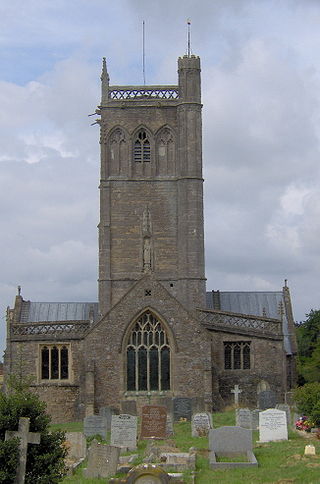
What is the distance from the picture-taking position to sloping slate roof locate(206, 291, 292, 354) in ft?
170

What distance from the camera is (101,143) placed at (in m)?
49.2

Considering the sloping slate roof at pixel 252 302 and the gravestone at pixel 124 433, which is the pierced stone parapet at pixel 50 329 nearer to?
the sloping slate roof at pixel 252 302

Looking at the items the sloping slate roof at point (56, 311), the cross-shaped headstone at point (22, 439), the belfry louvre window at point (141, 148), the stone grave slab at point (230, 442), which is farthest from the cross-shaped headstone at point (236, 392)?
the cross-shaped headstone at point (22, 439)

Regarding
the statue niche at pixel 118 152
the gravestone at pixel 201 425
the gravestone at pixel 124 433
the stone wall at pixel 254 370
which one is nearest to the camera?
the gravestone at pixel 124 433

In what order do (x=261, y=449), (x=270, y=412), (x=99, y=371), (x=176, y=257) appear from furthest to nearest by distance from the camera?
(x=176, y=257) → (x=99, y=371) → (x=270, y=412) → (x=261, y=449)

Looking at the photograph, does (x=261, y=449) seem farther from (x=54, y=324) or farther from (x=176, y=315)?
(x=54, y=324)

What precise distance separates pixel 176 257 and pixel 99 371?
9251 millimetres

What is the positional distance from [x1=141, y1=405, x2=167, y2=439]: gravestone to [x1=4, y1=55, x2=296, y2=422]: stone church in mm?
9137

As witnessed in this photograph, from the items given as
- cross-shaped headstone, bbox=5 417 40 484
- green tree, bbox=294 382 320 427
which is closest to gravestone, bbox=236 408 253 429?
green tree, bbox=294 382 320 427

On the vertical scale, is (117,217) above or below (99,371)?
above

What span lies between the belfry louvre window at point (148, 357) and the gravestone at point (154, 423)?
12.4 metres

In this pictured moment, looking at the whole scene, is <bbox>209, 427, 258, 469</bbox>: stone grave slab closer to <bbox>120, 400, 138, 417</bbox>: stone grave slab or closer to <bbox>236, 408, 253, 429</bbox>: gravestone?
<bbox>236, 408, 253, 429</bbox>: gravestone

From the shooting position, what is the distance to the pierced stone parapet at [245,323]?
42750mm

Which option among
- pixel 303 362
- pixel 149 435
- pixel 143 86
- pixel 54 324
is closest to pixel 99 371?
pixel 54 324
